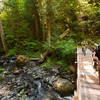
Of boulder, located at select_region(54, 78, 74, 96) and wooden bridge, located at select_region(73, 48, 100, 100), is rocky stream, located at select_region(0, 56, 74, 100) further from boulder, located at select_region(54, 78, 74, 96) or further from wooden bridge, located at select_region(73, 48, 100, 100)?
wooden bridge, located at select_region(73, 48, 100, 100)

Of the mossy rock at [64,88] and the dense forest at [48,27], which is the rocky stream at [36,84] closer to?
the mossy rock at [64,88]

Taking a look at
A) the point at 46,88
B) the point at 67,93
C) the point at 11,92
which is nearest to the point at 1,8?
the point at 11,92

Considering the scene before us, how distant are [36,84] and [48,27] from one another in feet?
22.9

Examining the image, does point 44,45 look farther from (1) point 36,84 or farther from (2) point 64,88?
(2) point 64,88

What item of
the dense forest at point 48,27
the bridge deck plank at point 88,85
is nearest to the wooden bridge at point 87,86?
the bridge deck plank at point 88,85

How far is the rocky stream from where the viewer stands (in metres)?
5.71

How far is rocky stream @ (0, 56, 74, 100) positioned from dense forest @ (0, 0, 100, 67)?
144 cm

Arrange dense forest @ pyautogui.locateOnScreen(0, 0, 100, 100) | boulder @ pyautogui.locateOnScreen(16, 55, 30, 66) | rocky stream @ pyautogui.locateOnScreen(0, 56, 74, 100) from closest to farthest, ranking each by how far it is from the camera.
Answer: rocky stream @ pyautogui.locateOnScreen(0, 56, 74, 100), dense forest @ pyautogui.locateOnScreen(0, 0, 100, 100), boulder @ pyautogui.locateOnScreen(16, 55, 30, 66)

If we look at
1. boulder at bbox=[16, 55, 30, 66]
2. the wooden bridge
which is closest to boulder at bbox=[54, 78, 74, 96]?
the wooden bridge

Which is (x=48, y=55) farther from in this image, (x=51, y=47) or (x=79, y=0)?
(x=79, y=0)

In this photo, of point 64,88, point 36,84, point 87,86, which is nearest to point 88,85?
point 87,86

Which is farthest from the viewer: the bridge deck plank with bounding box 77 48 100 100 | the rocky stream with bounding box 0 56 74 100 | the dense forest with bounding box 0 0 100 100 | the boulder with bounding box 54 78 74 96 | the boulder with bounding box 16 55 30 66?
the boulder with bounding box 16 55 30 66

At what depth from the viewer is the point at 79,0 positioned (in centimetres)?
1144

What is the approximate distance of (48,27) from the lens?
10.8 metres
